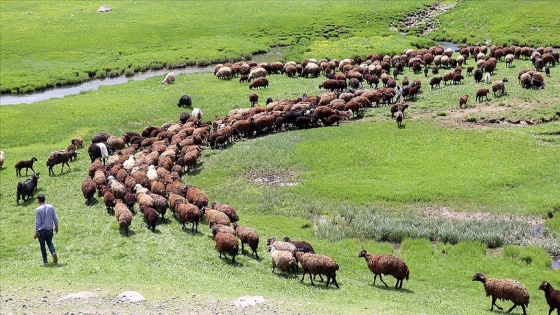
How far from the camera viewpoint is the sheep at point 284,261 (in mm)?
18750

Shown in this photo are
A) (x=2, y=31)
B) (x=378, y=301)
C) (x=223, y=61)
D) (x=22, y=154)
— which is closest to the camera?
(x=378, y=301)

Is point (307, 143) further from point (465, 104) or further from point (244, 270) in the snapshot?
point (244, 270)

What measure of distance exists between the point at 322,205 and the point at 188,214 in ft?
22.4

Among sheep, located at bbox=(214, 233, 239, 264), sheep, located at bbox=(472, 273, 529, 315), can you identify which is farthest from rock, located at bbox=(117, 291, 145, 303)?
sheep, located at bbox=(472, 273, 529, 315)

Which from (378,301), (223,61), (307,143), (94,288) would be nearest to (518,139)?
(307,143)

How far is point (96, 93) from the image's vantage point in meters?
51.4

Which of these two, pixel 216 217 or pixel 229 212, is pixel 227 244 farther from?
pixel 229 212

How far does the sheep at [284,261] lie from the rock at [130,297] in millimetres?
4973

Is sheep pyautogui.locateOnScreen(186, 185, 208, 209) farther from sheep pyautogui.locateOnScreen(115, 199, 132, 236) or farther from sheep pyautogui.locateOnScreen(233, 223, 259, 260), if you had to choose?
sheep pyautogui.locateOnScreen(233, 223, 259, 260)

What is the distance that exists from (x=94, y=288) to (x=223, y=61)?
50601mm

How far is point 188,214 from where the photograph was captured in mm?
22672

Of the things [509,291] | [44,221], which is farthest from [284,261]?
[44,221]

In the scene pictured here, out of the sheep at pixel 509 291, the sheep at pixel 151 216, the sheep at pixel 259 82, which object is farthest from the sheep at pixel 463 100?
the sheep at pixel 509 291

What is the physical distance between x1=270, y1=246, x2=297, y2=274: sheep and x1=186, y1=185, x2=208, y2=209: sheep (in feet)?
20.3
